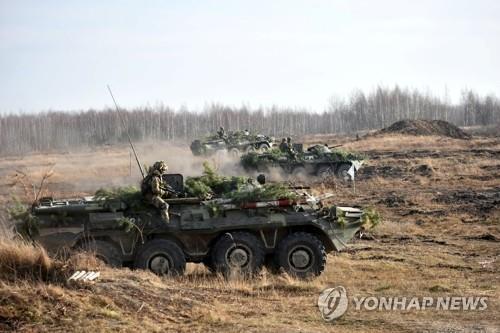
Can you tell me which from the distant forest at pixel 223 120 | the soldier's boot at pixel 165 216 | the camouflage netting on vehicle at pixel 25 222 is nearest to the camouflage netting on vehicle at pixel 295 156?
the soldier's boot at pixel 165 216

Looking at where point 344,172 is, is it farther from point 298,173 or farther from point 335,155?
point 298,173

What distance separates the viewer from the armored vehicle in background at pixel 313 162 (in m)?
30.4

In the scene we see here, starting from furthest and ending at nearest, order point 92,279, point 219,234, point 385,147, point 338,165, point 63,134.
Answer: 1. point 63,134
2. point 385,147
3. point 338,165
4. point 219,234
5. point 92,279

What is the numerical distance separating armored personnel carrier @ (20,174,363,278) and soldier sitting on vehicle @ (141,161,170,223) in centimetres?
20

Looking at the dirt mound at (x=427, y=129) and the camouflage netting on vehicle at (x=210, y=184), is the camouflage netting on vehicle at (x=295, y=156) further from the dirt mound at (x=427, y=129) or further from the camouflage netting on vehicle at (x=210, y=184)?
the dirt mound at (x=427, y=129)

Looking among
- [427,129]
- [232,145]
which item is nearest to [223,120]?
[427,129]

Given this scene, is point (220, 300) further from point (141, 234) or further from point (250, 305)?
point (141, 234)

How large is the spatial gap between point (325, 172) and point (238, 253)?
17270mm

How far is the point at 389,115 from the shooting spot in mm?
93125

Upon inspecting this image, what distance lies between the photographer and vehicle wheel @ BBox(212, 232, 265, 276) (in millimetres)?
13461

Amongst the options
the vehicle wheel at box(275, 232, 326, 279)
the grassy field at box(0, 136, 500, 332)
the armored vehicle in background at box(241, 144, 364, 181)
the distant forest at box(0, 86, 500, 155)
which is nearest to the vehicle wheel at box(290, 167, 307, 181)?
the armored vehicle in background at box(241, 144, 364, 181)

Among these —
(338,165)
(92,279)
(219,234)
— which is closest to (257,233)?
(219,234)

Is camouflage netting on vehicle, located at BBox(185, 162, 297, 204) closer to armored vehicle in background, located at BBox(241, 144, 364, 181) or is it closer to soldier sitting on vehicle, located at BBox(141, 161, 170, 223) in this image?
soldier sitting on vehicle, located at BBox(141, 161, 170, 223)

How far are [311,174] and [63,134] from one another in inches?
2077
